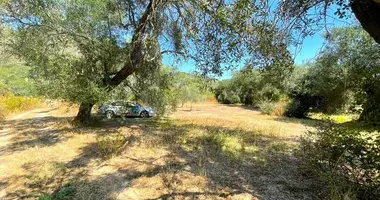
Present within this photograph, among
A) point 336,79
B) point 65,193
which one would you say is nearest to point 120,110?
point 65,193

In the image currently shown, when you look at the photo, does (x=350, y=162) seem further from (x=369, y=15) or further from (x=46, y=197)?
(x=46, y=197)

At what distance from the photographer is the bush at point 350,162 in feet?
10.9

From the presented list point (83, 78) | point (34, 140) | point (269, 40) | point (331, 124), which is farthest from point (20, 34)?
point (331, 124)

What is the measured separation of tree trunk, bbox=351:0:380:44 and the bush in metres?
1.36

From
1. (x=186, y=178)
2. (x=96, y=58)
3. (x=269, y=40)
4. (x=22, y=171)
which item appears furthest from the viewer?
(x=96, y=58)

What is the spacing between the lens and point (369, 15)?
10.6 feet

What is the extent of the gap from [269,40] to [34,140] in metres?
7.15

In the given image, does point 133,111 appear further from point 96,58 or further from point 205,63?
point 205,63

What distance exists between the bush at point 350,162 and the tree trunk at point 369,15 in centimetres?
136


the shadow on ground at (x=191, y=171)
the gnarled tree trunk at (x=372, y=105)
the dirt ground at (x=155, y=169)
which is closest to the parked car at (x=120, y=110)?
the dirt ground at (x=155, y=169)

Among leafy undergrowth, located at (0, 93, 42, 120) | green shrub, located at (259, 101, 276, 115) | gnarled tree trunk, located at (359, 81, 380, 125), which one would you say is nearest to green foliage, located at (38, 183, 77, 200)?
gnarled tree trunk, located at (359, 81, 380, 125)

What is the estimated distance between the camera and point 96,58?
8180 mm

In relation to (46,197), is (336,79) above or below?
above

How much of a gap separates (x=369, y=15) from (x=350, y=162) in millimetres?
2023
